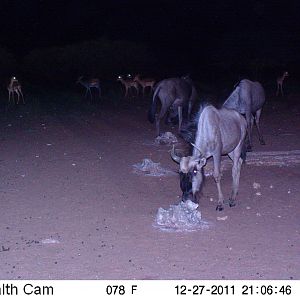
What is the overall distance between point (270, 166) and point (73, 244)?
18.0 ft

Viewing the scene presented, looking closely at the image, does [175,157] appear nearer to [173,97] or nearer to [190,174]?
[190,174]

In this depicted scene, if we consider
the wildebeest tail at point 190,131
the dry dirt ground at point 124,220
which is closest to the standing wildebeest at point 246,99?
the dry dirt ground at point 124,220

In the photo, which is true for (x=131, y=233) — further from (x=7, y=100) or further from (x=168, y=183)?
(x=7, y=100)

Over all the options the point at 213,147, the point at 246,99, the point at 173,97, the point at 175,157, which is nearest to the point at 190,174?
the point at 175,157

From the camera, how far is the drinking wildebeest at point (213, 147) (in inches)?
304

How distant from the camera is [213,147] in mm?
8297

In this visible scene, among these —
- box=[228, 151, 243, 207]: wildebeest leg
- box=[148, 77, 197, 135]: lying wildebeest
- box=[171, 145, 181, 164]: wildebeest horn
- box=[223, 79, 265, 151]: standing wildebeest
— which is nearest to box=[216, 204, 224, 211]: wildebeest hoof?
box=[228, 151, 243, 207]: wildebeest leg

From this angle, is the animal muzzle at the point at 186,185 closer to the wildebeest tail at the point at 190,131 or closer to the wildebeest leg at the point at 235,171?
the wildebeest tail at the point at 190,131

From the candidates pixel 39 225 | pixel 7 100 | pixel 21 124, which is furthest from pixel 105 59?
pixel 39 225

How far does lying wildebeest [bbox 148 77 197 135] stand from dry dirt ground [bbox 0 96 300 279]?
1.30 m

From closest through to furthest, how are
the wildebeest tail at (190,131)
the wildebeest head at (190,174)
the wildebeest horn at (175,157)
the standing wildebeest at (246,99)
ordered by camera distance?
the wildebeest head at (190,174) < the wildebeest horn at (175,157) < the wildebeest tail at (190,131) < the standing wildebeest at (246,99)

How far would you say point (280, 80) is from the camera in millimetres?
25031

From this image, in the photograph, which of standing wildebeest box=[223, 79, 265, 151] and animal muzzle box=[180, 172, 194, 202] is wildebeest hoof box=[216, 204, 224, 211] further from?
standing wildebeest box=[223, 79, 265, 151]

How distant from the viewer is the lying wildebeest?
14749mm
